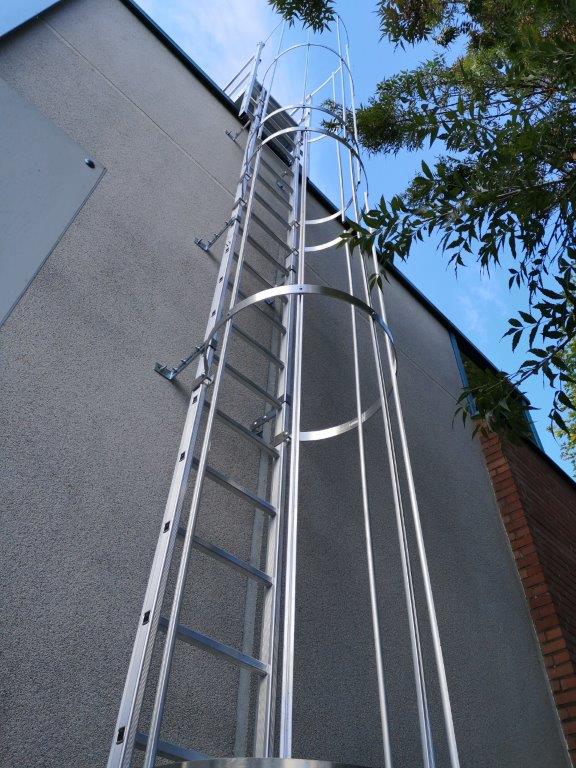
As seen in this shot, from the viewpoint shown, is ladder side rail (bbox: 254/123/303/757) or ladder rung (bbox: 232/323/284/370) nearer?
ladder side rail (bbox: 254/123/303/757)

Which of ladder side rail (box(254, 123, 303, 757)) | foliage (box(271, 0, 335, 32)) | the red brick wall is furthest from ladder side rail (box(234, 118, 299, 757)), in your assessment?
foliage (box(271, 0, 335, 32))

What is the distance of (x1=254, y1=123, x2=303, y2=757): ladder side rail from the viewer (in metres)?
1.86

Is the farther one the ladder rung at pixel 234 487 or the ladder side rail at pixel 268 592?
the ladder rung at pixel 234 487

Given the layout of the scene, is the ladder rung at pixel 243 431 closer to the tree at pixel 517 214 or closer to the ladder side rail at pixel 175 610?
the ladder side rail at pixel 175 610

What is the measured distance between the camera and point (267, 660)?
6.67 ft

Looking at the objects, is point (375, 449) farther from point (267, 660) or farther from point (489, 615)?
point (267, 660)

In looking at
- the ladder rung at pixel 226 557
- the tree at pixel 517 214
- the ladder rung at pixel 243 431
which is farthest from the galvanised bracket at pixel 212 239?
the ladder rung at pixel 226 557

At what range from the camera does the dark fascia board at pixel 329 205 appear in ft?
14.7

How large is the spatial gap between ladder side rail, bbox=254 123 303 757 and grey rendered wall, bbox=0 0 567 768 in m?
0.25

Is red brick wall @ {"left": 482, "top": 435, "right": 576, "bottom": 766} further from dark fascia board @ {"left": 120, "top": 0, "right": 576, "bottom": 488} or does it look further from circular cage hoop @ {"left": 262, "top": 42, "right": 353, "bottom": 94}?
circular cage hoop @ {"left": 262, "top": 42, "right": 353, "bottom": 94}

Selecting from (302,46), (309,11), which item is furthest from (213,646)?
(309,11)

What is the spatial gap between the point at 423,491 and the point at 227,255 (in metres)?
1.83

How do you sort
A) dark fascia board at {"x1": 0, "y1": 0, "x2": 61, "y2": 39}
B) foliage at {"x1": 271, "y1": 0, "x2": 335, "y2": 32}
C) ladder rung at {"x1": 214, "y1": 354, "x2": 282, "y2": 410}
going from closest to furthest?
ladder rung at {"x1": 214, "y1": 354, "x2": 282, "y2": 410} < dark fascia board at {"x1": 0, "y1": 0, "x2": 61, "y2": 39} < foliage at {"x1": 271, "y1": 0, "x2": 335, "y2": 32}

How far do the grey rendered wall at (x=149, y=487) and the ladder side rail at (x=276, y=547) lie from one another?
25 centimetres
